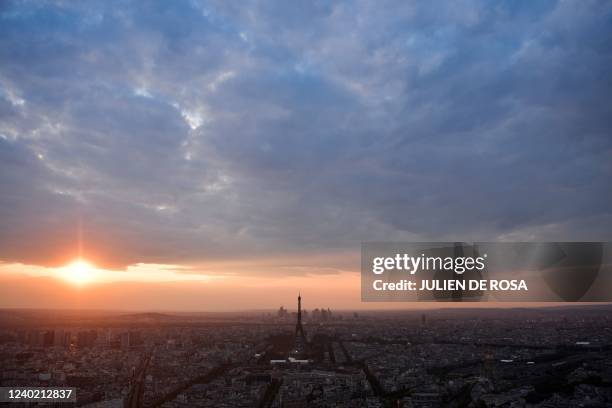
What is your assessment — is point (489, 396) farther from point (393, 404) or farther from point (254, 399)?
point (254, 399)

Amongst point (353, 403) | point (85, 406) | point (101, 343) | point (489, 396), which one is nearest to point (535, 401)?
point (489, 396)

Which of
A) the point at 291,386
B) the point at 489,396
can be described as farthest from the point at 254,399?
the point at 489,396

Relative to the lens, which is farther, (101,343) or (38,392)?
(101,343)

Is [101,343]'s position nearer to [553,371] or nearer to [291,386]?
[291,386]

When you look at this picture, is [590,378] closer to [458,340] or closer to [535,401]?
[535,401]

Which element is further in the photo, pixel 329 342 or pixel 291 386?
pixel 329 342

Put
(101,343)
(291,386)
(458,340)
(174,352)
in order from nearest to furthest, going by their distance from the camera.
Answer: (291,386) → (174,352) → (101,343) → (458,340)

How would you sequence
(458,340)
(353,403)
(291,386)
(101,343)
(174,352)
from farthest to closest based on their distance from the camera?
1. (458,340)
2. (101,343)
3. (174,352)
4. (291,386)
5. (353,403)

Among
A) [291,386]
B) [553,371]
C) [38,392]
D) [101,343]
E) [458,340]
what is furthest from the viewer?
[458,340]

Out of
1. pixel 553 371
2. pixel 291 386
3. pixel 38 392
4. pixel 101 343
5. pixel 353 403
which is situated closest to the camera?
pixel 38 392
